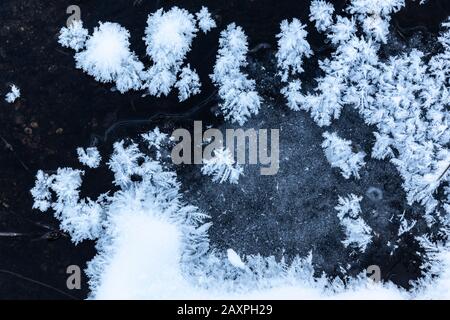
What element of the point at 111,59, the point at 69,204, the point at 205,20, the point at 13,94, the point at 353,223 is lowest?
the point at 353,223

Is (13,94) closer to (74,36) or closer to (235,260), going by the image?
(74,36)

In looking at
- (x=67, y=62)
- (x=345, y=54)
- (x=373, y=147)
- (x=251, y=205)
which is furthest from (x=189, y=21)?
(x=373, y=147)

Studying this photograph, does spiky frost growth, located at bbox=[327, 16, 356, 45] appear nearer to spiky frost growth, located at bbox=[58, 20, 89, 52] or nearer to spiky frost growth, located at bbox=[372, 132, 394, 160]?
spiky frost growth, located at bbox=[372, 132, 394, 160]

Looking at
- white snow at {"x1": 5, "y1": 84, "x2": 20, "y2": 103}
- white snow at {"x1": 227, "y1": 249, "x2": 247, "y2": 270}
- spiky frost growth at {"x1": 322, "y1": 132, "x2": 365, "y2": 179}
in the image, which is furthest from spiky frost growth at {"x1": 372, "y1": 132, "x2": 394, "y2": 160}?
white snow at {"x1": 5, "y1": 84, "x2": 20, "y2": 103}

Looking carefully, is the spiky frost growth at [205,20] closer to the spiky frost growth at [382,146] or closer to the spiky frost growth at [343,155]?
the spiky frost growth at [343,155]

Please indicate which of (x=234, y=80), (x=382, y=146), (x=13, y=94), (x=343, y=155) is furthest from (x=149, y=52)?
(x=382, y=146)

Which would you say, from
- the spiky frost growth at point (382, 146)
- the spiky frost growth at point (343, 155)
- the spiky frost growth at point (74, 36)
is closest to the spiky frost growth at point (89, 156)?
the spiky frost growth at point (74, 36)
